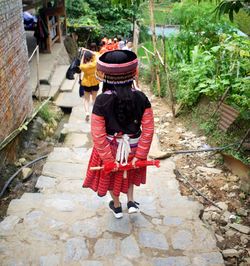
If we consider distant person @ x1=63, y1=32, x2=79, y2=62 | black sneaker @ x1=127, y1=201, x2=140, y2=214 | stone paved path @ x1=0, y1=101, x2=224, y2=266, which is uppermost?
black sneaker @ x1=127, y1=201, x2=140, y2=214

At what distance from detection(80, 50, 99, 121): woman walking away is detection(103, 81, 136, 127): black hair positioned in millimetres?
3795

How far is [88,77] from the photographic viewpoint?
6984 mm

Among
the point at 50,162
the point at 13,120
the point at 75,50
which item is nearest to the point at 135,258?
the point at 50,162

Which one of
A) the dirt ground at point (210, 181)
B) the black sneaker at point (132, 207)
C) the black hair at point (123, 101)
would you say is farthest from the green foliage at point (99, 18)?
the black hair at point (123, 101)

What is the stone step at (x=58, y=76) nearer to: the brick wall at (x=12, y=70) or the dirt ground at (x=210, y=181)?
the brick wall at (x=12, y=70)

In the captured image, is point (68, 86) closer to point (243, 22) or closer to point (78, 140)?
point (78, 140)

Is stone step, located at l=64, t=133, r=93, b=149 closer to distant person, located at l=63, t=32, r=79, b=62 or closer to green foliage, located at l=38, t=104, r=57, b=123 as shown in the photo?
green foliage, located at l=38, t=104, r=57, b=123

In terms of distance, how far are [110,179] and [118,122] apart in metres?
0.58

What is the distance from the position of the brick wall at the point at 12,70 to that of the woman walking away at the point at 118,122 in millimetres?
2474

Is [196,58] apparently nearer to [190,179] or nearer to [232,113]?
[232,113]

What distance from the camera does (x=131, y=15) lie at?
53.8ft

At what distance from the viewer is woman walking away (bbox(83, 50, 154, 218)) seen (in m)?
2.94

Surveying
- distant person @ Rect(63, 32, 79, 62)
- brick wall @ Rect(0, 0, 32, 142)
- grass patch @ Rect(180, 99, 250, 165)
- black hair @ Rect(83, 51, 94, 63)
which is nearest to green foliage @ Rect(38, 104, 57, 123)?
brick wall @ Rect(0, 0, 32, 142)

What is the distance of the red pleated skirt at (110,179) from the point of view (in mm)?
3256
